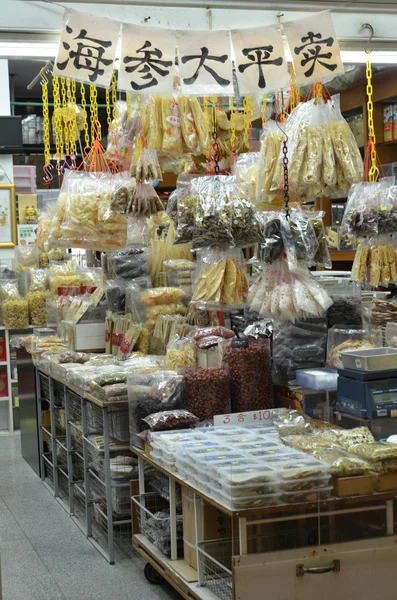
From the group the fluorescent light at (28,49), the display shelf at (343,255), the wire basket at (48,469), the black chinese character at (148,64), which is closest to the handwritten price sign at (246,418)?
the black chinese character at (148,64)

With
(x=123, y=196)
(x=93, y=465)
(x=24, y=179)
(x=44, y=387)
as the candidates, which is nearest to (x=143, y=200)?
(x=123, y=196)

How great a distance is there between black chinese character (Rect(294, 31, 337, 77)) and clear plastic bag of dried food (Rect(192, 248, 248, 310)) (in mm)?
915

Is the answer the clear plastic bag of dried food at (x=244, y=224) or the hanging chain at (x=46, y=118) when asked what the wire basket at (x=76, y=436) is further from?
the hanging chain at (x=46, y=118)

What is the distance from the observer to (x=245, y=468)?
2949 mm

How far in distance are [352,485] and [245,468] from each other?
1.29ft

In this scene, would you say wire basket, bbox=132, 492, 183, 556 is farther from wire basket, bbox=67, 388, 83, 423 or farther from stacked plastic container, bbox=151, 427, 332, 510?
wire basket, bbox=67, 388, 83, 423

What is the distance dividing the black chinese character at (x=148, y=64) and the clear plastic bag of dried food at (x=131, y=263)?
193 cm

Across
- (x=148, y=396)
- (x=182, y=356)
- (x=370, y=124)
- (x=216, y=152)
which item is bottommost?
(x=148, y=396)

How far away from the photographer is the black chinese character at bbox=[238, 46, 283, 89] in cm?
370

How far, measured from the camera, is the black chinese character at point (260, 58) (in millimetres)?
Result: 3699

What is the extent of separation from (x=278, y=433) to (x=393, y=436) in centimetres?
49

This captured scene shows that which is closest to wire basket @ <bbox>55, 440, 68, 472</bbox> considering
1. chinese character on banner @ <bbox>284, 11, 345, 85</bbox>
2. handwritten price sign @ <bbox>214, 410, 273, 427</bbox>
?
handwritten price sign @ <bbox>214, 410, 273, 427</bbox>

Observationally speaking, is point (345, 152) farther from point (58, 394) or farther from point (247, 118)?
point (58, 394)

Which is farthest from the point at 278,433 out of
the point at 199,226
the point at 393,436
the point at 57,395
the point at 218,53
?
the point at 57,395
